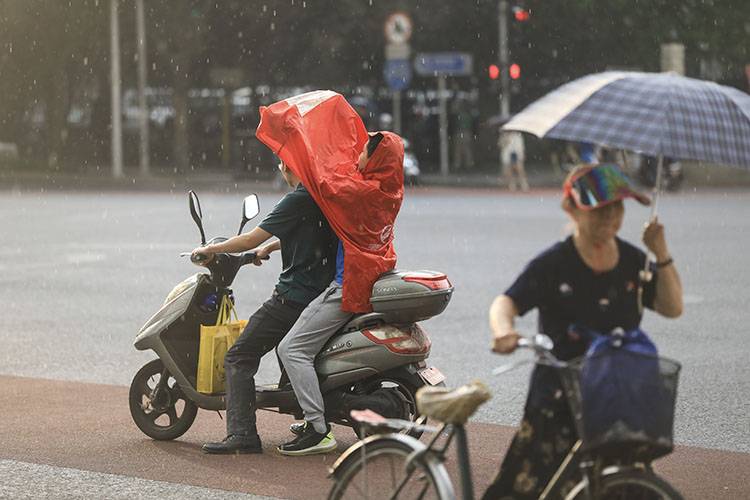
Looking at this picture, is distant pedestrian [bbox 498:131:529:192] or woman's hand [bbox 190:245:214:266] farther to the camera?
distant pedestrian [bbox 498:131:529:192]

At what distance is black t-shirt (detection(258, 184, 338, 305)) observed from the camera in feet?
22.4

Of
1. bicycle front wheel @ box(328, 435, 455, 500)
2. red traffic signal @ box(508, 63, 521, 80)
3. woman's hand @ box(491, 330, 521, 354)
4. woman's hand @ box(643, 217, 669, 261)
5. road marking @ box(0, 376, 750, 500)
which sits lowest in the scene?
road marking @ box(0, 376, 750, 500)

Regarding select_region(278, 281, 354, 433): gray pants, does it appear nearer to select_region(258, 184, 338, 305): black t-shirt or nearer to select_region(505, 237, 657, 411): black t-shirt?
select_region(258, 184, 338, 305): black t-shirt

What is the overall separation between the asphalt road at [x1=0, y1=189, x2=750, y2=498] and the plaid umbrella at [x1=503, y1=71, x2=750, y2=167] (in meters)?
2.55

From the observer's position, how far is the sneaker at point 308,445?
277 inches

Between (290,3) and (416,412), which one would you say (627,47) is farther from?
(416,412)

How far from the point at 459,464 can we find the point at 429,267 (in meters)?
11.5

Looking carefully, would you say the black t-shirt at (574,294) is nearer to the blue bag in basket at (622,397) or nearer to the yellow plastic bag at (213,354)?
the blue bag in basket at (622,397)

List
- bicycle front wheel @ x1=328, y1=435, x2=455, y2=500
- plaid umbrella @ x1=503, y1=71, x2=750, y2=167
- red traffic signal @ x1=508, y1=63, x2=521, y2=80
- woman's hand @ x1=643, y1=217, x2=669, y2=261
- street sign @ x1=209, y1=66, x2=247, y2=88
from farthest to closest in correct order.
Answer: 1. street sign @ x1=209, y1=66, x2=247, y2=88
2. red traffic signal @ x1=508, y1=63, x2=521, y2=80
3. plaid umbrella @ x1=503, y1=71, x2=750, y2=167
4. woman's hand @ x1=643, y1=217, x2=669, y2=261
5. bicycle front wheel @ x1=328, y1=435, x2=455, y2=500

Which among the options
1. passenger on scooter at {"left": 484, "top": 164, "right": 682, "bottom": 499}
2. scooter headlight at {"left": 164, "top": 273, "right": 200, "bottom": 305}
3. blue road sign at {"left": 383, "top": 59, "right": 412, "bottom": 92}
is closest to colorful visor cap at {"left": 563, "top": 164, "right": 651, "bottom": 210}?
passenger on scooter at {"left": 484, "top": 164, "right": 682, "bottom": 499}

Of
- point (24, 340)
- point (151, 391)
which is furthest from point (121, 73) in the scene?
point (151, 391)

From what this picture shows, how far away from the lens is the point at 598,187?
14.8ft

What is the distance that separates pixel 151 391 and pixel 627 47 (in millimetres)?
35909

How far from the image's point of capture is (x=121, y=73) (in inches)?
1738
